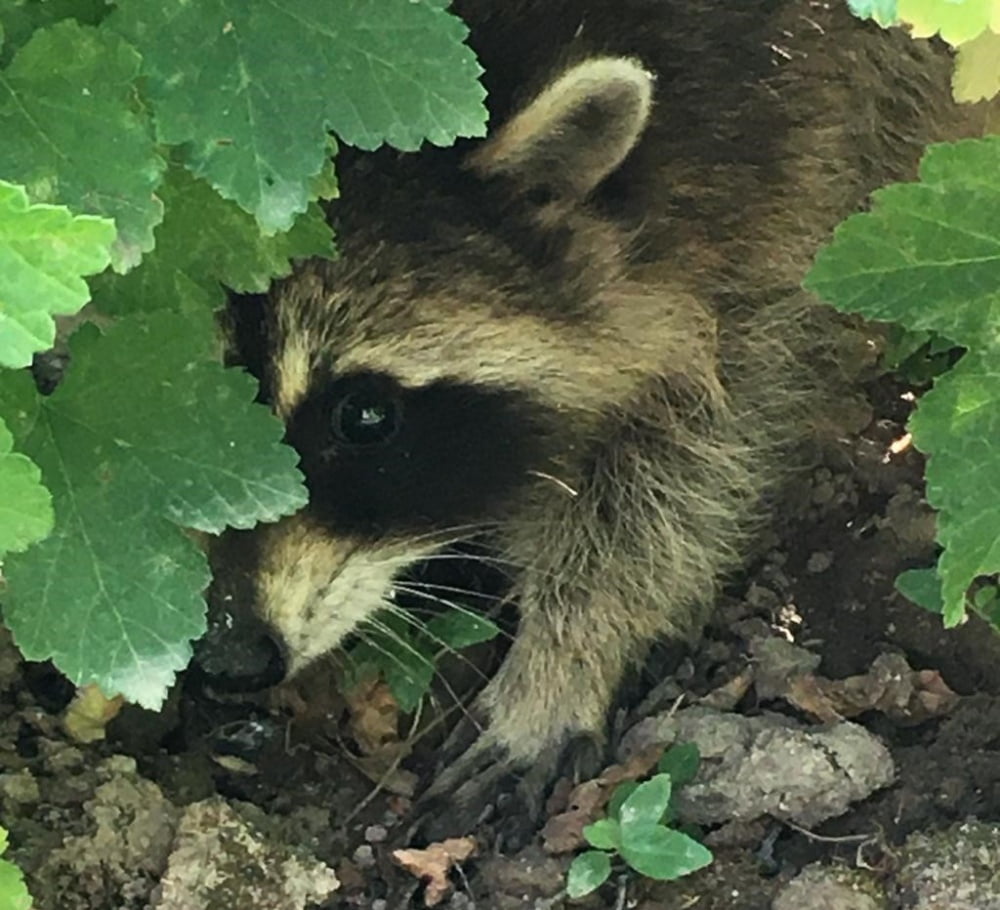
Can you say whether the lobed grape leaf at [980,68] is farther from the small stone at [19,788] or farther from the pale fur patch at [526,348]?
the small stone at [19,788]

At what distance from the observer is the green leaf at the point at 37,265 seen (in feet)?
3.76

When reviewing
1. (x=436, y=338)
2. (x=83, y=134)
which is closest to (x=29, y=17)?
(x=83, y=134)

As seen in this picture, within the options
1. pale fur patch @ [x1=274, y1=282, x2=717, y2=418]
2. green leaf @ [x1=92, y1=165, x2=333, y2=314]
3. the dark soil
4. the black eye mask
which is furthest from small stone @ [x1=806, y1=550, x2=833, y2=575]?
green leaf @ [x1=92, y1=165, x2=333, y2=314]

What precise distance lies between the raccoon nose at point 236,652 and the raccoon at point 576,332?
0.02 meters

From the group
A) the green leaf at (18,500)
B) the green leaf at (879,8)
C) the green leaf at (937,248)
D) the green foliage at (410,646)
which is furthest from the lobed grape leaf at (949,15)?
the green foliage at (410,646)

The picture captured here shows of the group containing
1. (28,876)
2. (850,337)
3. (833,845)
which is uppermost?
(850,337)

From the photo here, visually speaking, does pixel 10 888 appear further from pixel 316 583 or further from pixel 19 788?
pixel 316 583

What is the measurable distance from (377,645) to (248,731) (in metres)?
0.18

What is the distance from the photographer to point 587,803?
1.95m

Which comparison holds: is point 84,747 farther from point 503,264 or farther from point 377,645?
point 503,264

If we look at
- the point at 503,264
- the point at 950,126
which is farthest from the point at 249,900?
the point at 950,126

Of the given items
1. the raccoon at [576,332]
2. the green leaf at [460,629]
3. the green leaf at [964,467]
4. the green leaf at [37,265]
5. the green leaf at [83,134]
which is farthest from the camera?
the green leaf at [460,629]

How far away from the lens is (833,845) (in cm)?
181

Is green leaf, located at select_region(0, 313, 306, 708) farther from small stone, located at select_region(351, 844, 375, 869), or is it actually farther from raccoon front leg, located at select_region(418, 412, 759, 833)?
raccoon front leg, located at select_region(418, 412, 759, 833)
